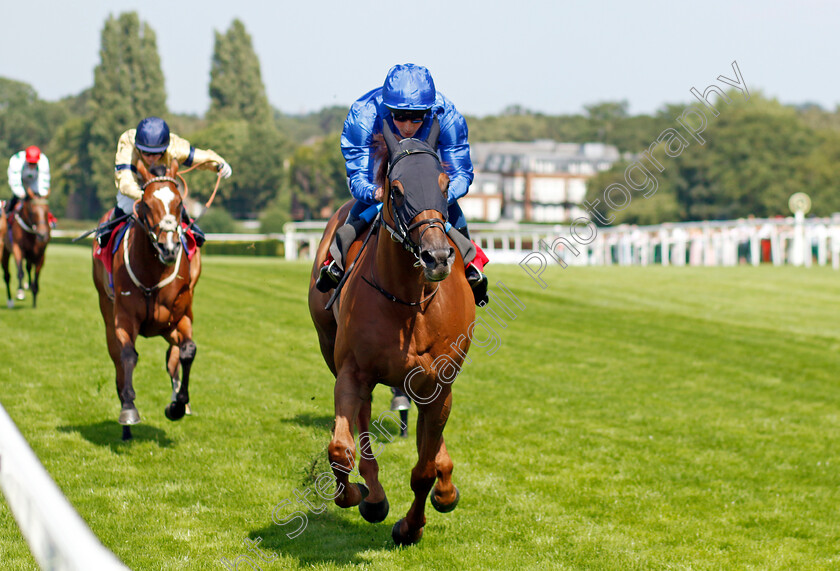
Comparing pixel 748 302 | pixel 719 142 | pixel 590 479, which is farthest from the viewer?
pixel 719 142

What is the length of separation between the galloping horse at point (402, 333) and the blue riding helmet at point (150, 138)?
10.6 ft

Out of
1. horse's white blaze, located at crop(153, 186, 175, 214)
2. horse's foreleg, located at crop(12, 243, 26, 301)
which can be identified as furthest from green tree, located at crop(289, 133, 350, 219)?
horse's white blaze, located at crop(153, 186, 175, 214)

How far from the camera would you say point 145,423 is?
8984 millimetres

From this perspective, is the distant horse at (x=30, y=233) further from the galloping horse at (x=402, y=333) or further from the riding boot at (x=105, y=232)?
the galloping horse at (x=402, y=333)

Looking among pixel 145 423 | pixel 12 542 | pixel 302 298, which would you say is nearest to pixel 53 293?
pixel 302 298

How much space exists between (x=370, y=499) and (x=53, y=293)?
14199mm

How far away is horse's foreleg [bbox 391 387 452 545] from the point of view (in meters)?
5.57

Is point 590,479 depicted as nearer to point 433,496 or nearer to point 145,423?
point 433,496

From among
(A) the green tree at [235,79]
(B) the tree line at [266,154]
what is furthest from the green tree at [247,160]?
(A) the green tree at [235,79]

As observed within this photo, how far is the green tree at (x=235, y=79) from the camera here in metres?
83.9

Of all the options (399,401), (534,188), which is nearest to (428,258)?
(399,401)

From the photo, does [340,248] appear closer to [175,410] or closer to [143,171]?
[143,171]

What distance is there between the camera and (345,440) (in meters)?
5.26

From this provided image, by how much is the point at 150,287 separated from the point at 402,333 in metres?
3.67
